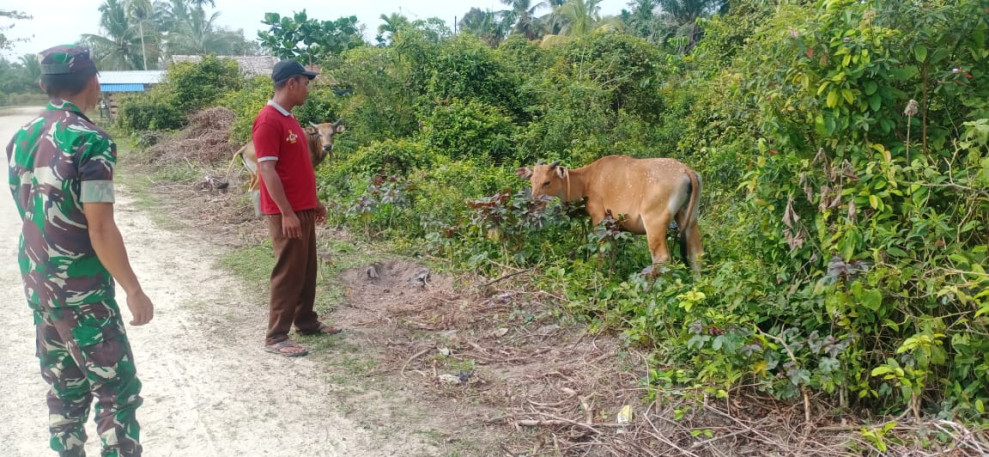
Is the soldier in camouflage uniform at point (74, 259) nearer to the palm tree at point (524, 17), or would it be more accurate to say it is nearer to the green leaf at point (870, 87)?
the green leaf at point (870, 87)

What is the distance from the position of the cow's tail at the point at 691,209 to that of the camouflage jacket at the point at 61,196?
4.84m

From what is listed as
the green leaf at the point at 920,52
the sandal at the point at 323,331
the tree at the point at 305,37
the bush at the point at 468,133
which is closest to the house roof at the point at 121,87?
the tree at the point at 305,37

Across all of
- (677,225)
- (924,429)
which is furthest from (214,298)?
(924,429)

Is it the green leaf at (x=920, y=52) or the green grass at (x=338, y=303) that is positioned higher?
the green leaf at (x=920, y=52)

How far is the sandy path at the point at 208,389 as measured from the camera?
411 centimetres

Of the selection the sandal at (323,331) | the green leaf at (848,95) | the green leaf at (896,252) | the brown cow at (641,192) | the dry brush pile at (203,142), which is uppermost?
the green leaf at (848,95)

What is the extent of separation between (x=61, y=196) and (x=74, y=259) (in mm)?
273

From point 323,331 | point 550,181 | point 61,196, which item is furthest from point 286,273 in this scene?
point 550,181

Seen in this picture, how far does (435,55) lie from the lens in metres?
13.7

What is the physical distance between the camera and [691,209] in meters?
6.71

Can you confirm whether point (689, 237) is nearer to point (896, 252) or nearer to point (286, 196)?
point (896, 252)

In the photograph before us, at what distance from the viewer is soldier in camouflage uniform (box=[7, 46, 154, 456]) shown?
3.04 m

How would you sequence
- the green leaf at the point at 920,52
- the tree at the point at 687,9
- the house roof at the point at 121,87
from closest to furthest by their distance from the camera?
Answer: the green leaf at the point at 920,52
the house roof at the point at 121,87
the tree at the point at 687,9

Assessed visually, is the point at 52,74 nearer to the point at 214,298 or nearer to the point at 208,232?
the point at 214,298
